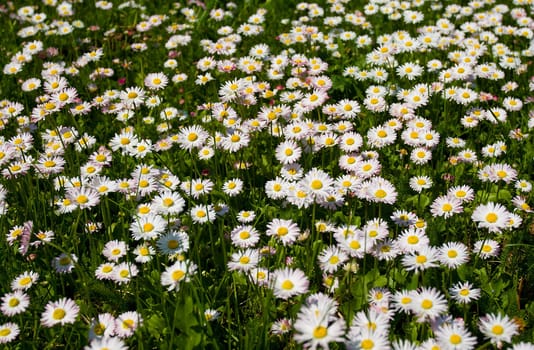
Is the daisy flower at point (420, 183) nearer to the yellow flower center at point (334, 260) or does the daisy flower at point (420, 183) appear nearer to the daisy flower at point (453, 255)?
the daisy flower at point (453, 255)

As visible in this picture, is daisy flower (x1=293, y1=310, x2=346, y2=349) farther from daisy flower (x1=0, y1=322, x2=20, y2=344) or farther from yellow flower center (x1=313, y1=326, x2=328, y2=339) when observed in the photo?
daisy flower (x1=0, y1=322, x2=20, y2=344)

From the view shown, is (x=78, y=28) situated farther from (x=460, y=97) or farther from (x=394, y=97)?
(x=460, y=97)

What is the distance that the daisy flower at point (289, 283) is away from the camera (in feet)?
7.27

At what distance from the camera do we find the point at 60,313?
231 cm

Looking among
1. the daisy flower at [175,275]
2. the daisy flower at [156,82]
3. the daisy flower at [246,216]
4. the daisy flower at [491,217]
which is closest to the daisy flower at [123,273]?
the daisy flower at [175,275]

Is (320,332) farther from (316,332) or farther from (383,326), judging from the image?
(383,326)

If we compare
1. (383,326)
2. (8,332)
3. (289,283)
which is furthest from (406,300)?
(8,332)

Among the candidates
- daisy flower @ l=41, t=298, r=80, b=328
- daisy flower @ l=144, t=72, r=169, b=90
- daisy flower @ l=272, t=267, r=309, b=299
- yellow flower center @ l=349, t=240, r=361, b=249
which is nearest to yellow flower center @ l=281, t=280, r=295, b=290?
daisy flower @ l=272, t=267, r=309, b=299

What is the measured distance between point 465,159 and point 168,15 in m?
3.57

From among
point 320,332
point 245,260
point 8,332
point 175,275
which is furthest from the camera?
point 245,260

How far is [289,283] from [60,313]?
969mm

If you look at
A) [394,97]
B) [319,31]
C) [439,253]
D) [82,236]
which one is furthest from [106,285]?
[319,31]

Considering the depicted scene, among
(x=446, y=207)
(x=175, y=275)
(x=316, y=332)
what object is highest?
(x=316, y=332)

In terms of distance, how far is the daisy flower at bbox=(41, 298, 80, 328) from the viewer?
7.47 ft
